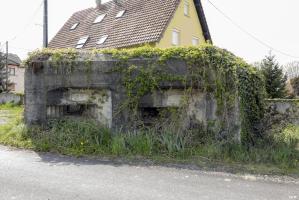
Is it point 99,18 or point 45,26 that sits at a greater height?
point 99,18

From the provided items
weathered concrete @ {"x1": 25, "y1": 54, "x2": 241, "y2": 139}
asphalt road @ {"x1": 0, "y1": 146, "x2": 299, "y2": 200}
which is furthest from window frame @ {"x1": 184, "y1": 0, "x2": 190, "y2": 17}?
asphalt road @ {"x1": 0, "y1": 146, "x2": 299, "y2": 200}

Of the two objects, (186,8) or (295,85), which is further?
(295,85)

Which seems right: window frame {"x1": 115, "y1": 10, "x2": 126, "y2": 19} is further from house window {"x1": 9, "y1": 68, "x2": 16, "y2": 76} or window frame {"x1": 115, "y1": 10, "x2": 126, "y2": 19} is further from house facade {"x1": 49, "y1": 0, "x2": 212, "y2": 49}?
house window {"x1": 9, "y1": 68, "x2": 16, "y2": 76}

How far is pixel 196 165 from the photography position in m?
6.13

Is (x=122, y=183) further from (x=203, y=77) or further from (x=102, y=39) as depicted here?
(x=102, y=39)

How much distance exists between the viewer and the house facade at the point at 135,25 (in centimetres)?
1919

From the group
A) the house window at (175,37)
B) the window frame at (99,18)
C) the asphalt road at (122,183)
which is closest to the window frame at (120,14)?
the window frame at (99,18)

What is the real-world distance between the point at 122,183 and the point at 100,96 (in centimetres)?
358

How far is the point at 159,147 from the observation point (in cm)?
702

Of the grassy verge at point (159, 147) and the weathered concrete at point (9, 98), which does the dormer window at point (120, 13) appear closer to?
the weathered concrete at point (9, 98)

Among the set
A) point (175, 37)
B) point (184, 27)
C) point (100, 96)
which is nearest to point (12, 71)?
point (184, 27)

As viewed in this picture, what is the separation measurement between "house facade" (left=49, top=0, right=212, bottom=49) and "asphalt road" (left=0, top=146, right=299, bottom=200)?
13.0m

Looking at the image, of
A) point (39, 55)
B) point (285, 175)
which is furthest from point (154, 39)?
point (285, 175)

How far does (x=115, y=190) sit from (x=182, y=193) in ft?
2.93
